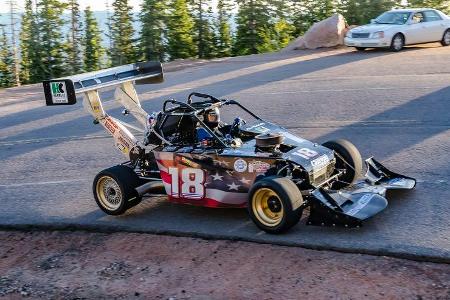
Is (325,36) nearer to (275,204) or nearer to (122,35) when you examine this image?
(122,35)

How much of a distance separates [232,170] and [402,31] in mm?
15449

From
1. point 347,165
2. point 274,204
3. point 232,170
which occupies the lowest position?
point 274,204

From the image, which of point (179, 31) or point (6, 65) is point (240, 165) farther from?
point (6, 65)

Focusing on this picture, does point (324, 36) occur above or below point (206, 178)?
above

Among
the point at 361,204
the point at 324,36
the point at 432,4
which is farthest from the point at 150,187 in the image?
the point at 432,4

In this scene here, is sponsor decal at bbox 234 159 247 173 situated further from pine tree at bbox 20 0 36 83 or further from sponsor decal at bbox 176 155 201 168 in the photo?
pine tree at bbox 20 0 36 83

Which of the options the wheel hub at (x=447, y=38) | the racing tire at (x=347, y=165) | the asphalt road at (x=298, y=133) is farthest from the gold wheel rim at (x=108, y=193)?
the wheel hub at (x=447, y=38)

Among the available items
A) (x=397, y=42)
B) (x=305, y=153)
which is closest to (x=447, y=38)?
(x=397, y=42)

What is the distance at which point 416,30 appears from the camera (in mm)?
21469

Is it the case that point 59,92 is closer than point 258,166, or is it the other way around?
point 258,166

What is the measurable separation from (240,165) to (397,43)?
Answer: 1532 cm

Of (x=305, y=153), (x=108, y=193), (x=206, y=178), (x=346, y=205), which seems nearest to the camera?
(x=346, y=205)

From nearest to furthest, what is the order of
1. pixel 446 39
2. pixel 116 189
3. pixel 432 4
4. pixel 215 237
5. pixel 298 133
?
pixel 215 237
pixel 116 189
pixel 298 133
pixel 446 39
pixel 432 4

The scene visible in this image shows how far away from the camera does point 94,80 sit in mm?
8867
